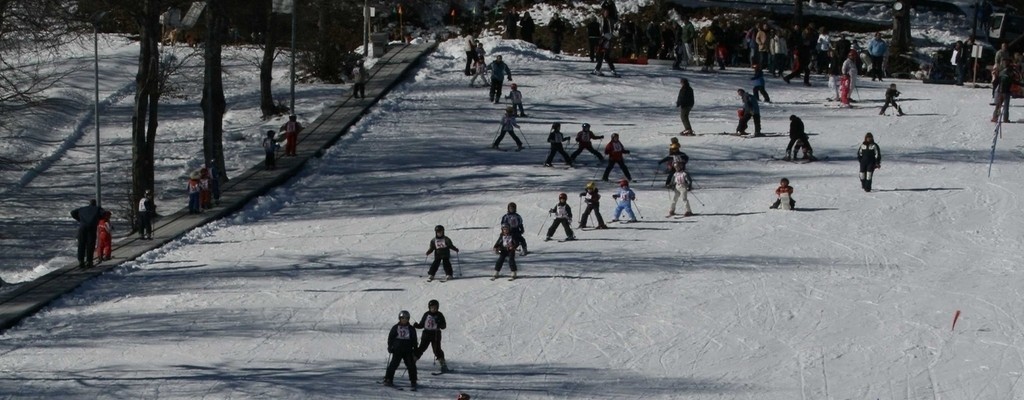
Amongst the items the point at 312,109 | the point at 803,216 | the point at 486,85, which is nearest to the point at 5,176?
the point at 312,109

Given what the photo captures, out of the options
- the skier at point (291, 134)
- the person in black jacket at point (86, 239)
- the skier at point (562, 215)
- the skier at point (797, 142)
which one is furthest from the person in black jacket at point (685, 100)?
the person in black jacket at point (86, 239)

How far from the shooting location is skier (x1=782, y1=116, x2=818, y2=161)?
35969 millimetres

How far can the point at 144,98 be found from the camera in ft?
114

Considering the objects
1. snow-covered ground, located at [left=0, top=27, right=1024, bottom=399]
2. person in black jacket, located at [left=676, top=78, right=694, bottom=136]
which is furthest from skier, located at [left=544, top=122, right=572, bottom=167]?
person in black jacket, located at [left=676, top=78, right=694, bottom=136]

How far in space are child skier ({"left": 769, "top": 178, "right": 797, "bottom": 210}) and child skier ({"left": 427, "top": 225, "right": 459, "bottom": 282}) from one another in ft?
26.0

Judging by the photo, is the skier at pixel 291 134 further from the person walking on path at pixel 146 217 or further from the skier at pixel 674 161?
the skier at pixel 674 161

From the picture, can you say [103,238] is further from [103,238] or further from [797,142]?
[797,142]

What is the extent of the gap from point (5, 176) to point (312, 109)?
8.46 metres

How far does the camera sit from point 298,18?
47.5 metres

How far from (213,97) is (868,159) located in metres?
14.8

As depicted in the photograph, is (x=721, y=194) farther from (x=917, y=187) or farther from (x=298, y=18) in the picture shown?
(x=298, y=18)

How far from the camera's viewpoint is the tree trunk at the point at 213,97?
36.6 m

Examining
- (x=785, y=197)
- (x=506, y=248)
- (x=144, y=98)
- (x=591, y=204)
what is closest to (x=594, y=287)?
(x=506, y=248)

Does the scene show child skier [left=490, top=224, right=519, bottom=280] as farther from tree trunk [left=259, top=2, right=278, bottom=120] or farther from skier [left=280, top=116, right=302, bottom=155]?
tree trunk [left=259, top=2, right=278, bottom=120]
